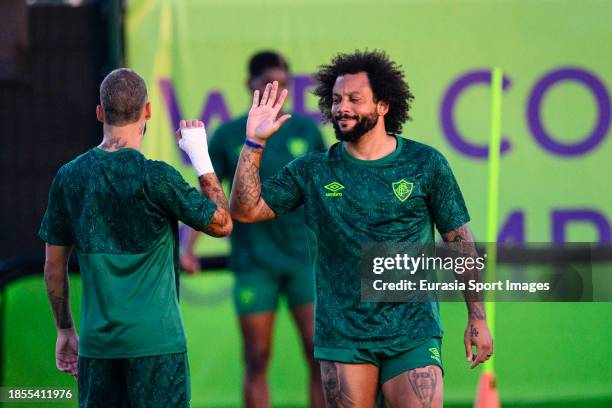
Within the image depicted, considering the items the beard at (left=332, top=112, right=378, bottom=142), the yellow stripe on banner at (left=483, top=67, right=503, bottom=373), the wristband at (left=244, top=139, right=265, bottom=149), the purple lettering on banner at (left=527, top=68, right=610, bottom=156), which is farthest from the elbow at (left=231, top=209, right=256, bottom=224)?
the purple lettering on banner at (left=527, top=68, right=610, bottom=156)

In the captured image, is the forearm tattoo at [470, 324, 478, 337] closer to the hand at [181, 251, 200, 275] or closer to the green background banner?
the green background banner

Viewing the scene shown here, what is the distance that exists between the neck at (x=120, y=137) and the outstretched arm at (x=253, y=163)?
0.40 meters

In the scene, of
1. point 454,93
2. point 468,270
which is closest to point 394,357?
point 468,270

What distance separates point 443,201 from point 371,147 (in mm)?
339

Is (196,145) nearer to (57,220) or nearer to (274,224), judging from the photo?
(57,220)

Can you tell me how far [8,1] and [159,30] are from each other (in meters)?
0.75

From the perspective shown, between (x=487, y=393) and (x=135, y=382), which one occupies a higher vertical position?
(x=135, y=382)

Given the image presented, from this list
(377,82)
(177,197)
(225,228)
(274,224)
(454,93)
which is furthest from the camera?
(454,93)

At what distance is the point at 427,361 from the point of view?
4.58 m

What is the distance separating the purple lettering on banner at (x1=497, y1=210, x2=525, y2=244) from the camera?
6.36 m

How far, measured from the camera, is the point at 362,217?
4680 millimetres

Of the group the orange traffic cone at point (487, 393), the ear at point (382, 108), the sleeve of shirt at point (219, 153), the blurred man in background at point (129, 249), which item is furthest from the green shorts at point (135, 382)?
the orange traffic cone at point (487, 393)

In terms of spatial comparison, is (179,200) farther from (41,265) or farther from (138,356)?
(41,265)

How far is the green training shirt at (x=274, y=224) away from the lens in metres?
6.07
